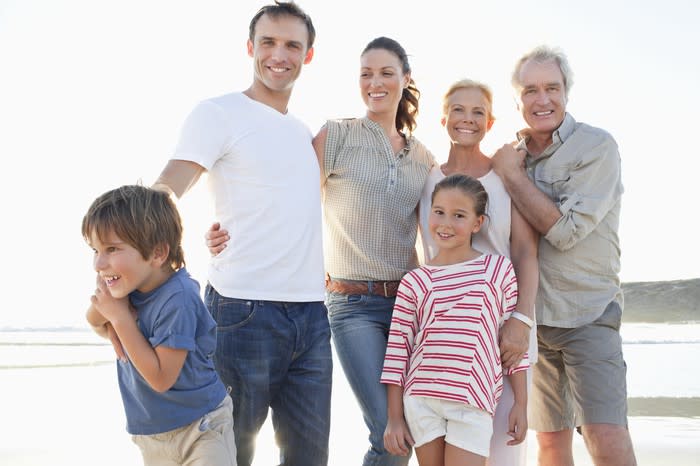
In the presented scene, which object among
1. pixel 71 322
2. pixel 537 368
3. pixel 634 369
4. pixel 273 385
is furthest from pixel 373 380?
pixel 71 322

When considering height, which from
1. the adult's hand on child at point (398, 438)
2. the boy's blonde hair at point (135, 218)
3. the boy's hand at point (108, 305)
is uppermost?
A: the boy's blonde hair at point (135, 218)

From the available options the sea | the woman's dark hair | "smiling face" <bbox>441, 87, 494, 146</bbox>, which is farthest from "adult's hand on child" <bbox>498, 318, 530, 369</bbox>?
the sea

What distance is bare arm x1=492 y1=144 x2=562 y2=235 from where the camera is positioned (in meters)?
3.37

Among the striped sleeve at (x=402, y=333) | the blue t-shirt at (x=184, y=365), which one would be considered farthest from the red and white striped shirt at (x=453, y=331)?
the blue t-shirt at (x=184, y=365)

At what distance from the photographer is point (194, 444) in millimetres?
2453

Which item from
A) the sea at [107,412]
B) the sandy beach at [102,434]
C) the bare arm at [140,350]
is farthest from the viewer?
the sea at [107,412]

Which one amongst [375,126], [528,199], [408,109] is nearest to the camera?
[528,199]

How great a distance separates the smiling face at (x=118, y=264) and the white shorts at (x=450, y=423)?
50.6 inches

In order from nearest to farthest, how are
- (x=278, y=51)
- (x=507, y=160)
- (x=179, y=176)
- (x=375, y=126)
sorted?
(x=179, y=176) < (x=278, y=51) < (x=507, y=160) < (x=375, y=126)

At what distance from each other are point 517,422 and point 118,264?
1.79 metres

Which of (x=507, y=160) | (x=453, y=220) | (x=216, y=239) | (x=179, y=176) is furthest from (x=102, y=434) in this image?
(x=507, y=160)

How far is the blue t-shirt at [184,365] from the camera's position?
7.80ft

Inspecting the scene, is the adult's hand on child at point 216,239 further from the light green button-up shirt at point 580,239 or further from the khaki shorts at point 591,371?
the khaki shorts at point 591,371

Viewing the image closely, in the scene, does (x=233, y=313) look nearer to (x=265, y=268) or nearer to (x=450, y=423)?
(x=265, y=268)
